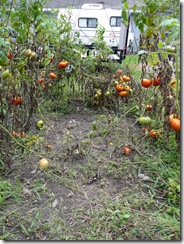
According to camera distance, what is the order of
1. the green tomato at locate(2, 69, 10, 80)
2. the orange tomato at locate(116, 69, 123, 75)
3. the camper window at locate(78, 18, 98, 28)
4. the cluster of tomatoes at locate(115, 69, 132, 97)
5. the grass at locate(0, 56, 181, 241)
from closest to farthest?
the grass at locate(0, 56, 181, 241) < the green tomato at locate(2, 69, 10, 80) < the cluster of tomatoes at locate(115, 69, 132, 97) < the orange tomato at locate(116, 69, 123, 75) < the camper window at locate(78, 18, 98, 28)

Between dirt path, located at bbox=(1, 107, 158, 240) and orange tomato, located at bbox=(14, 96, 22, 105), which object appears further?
orange tomato, located at bbox=(14, 96, 22, 105)

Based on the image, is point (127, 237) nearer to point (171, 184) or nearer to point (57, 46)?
point (171, 184)

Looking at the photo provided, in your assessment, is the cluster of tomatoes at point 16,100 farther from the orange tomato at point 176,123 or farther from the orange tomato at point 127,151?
the orange tomato at point 176,123

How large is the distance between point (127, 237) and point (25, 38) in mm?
1539

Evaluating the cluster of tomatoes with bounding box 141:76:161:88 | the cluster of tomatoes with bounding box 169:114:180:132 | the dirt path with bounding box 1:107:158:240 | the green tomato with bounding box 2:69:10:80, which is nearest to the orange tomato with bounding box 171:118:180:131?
the cluster of tomatoes with bounding box 169:114:180:132

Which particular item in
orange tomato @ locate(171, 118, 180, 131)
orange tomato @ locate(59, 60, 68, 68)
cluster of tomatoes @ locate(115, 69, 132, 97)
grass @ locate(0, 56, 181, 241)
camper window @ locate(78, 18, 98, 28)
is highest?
camper window @ locate(78, 18, 98, 28)

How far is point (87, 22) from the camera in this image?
25.8 feet

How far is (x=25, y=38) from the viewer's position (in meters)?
2.25

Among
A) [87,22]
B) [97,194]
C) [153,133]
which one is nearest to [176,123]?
[97,194]

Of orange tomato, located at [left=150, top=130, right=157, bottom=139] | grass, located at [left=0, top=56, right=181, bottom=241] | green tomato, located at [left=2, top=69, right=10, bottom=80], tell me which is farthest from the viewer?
orange tomato, located at [left=150, top=130, right=157, bottom=139]

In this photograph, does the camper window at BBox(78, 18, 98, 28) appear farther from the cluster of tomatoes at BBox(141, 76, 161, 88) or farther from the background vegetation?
the cluster of tomatoes at BBox(141, 76, 161, 88)

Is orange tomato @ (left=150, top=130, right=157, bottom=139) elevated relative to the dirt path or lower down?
elevated

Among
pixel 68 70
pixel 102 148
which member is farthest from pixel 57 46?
pixel 102 148

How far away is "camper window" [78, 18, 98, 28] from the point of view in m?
7.83
